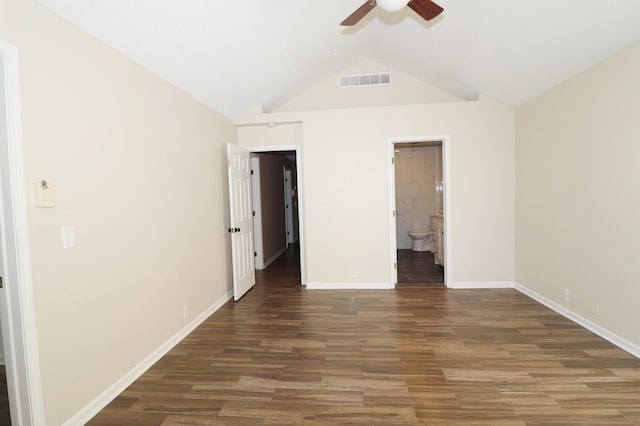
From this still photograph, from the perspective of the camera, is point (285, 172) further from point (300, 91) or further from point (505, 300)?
point (505, 300)

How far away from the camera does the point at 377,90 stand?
15.2 ft

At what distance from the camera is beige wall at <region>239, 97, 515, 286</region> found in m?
4.25

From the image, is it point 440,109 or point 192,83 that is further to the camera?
point 440,109

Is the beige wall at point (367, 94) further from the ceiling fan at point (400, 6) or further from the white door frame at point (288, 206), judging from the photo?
the white door frame at point (288, 206)

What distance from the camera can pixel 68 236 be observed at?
1852mm

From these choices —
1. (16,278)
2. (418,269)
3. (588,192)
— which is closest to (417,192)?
(418,269)

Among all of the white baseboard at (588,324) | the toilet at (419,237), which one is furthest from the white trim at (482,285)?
the toilet at (419,237)

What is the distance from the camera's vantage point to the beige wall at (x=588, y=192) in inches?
99.4

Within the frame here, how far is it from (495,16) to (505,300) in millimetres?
3175

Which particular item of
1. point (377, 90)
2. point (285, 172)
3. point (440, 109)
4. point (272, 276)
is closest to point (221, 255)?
point (272, 276)

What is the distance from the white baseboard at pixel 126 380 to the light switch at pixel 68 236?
3.45 ft

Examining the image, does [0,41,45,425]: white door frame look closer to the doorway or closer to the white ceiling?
the white ceiling

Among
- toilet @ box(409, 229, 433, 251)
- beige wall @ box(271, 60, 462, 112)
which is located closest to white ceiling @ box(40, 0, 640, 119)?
beige wall @ box(271, 60, 462, 112)

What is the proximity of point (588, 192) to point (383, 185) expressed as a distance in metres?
2.24
